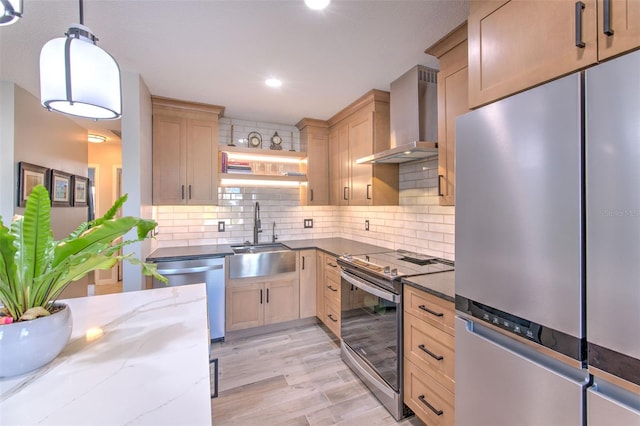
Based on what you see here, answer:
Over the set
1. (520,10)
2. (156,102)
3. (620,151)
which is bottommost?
(620,151)

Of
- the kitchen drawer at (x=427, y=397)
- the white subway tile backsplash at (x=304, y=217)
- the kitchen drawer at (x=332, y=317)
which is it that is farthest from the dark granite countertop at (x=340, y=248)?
the kitchen drawer at (x=427, y=397)

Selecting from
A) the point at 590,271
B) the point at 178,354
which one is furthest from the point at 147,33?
the point at 590,271

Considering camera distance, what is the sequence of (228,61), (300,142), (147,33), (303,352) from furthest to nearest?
(300,142) < (303,352) < (228,61) < (147,33)

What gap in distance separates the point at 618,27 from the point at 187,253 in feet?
10.1

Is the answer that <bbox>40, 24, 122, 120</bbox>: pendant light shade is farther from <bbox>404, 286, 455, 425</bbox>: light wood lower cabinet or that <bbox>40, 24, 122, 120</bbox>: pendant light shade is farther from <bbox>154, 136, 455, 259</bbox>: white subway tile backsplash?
<bbox>154, 136, 455, 259</bbox>: white subway tile backsplash

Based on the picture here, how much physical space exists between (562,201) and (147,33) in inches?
91.7

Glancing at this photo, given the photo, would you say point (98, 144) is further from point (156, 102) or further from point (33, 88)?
point (156, 102)

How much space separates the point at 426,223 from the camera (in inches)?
97.8

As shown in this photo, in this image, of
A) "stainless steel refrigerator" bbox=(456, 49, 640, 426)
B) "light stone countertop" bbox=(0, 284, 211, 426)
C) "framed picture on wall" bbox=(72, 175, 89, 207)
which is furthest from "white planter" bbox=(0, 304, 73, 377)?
"framed picture on wall" bbox=(72, 175, 89, 207)

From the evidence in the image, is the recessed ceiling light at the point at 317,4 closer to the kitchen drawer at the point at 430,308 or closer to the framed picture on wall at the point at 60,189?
the kitchen drawer at the point at 430,308

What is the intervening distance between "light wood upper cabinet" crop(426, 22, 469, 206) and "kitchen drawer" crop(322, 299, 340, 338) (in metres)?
1.53

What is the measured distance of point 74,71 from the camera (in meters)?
0.96

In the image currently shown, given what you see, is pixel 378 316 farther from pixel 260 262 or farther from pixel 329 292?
pixel 260 262

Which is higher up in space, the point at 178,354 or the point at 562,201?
the point at 562,201
